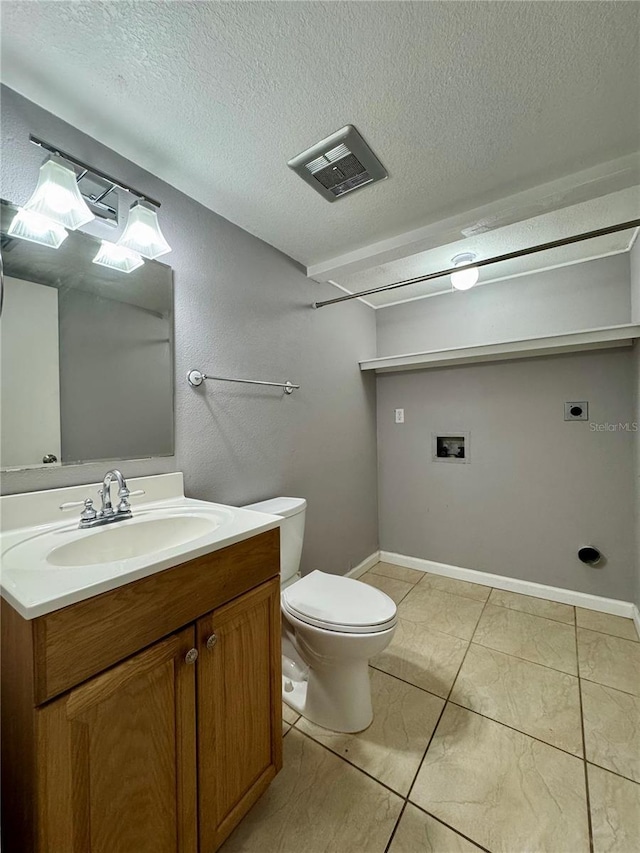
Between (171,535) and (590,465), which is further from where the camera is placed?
(590,465)

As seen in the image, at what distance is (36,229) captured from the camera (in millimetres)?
1071

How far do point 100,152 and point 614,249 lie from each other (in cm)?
263

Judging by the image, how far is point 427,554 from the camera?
2.71m

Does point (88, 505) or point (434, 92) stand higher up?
point (434, 92)

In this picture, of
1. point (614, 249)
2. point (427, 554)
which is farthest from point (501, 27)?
point (427, 554)

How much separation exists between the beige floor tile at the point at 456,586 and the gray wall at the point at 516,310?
1741mm

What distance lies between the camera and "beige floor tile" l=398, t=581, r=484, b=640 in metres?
1.97

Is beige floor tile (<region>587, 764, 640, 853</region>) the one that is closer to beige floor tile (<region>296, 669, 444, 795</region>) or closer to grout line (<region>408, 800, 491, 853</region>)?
grout line (<region>408, 800, 491, 853</region>)

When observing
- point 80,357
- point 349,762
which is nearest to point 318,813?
point 349,762

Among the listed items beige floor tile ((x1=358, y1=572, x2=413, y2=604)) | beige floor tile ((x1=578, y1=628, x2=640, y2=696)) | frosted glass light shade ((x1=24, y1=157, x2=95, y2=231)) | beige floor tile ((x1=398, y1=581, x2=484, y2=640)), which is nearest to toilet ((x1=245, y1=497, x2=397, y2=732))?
beige floor tile ((x1=398, y1=581, x2=484, y2=640))

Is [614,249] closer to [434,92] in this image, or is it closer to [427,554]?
[434,92]

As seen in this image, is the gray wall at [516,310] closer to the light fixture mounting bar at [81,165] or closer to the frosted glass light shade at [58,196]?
the light fixture mounting bar at [81,165]

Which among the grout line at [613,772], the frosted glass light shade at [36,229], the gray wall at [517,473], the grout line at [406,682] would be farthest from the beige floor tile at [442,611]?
the frosted glass light shade at [36,229]

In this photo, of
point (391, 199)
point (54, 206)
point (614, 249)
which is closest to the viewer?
point (54, 206)
